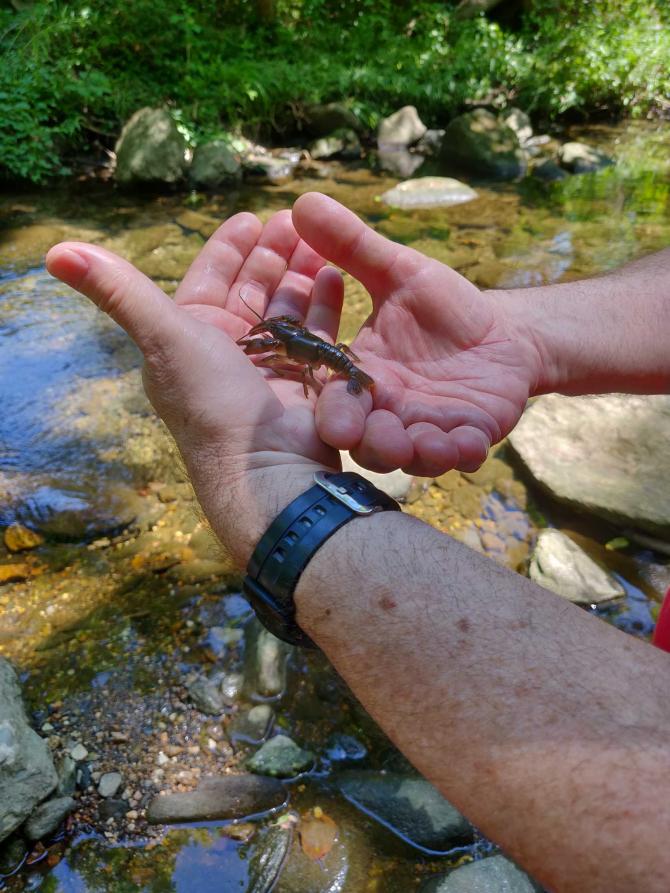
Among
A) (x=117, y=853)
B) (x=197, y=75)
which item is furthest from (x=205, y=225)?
(x=117, y=853)

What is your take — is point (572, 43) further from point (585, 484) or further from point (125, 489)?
point (125, 489)

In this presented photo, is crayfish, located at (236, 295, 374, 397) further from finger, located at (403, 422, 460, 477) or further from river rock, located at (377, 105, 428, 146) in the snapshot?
river rock, located at (377, 105, 428, 146)

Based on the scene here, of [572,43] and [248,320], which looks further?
[572,43]

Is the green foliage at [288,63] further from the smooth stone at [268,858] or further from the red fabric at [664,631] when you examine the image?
the red fabric at [664,631]

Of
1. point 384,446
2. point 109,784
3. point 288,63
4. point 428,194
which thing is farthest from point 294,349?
point 288,63

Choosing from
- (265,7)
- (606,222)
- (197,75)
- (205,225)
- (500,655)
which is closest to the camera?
(500,655)

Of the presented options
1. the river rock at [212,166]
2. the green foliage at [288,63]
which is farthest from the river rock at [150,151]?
the green foliage at [288,63]

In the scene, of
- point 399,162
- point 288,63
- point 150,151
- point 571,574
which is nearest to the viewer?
point 571,574

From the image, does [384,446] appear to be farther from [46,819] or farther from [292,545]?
[46,819]
